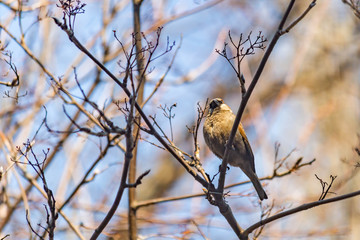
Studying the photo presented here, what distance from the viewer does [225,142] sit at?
4.44 m

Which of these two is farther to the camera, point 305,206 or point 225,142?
point 225,142

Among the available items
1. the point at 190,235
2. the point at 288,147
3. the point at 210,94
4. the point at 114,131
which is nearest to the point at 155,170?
the point at 210,94

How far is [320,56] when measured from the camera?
1038 centimetres

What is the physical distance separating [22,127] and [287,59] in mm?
7585

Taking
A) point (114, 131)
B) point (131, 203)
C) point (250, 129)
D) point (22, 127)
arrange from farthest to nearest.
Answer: point (250, 129), point (22, 127), point (131, 203), point (114, 131)

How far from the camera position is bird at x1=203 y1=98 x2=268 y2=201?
4.44m

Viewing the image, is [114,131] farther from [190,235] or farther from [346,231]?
[346,231]

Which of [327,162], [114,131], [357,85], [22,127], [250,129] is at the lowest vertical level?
[114,131]

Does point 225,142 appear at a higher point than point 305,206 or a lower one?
higher

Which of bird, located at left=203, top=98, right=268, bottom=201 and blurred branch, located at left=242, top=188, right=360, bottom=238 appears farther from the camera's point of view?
bird, located at left=203, top=98, right=268, bottom=201

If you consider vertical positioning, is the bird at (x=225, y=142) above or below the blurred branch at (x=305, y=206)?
above

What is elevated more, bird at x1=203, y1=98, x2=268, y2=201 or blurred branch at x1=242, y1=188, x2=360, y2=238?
bird at x1=203, y1=98, x2=268, y2=201

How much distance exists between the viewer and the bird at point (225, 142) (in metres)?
4.44

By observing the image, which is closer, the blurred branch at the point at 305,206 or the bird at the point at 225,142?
the blurred branch at the point at 305,206
